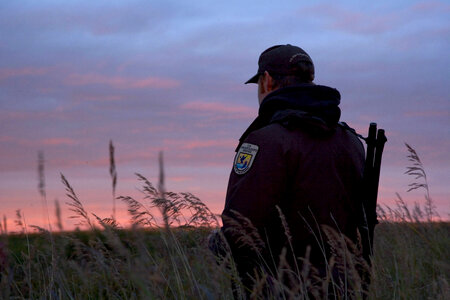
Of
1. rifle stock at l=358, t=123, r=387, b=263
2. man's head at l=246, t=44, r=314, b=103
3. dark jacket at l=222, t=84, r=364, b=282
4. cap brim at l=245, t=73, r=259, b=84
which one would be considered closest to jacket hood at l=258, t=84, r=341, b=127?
dark jacket at l=222, t=84, r=364, b=282

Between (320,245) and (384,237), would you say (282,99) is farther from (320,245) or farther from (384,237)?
(384,237)

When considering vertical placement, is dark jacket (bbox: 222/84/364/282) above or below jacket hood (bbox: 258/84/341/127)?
below

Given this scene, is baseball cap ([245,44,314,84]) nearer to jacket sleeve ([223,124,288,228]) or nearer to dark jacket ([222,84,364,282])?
dark jacket ([222,84,364,282])

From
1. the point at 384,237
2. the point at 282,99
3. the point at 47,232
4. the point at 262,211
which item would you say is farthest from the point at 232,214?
the point at 384,237

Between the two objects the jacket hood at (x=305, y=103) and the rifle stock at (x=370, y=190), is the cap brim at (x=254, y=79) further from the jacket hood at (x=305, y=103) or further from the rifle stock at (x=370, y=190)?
the rifle stock at (x=370, y=190)

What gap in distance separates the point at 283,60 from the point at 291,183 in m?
1.04

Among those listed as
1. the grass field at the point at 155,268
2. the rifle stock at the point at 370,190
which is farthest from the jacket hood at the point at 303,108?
the grass field at the point at 155,268

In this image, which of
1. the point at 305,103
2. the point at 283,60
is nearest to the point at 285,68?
the point at 283,60

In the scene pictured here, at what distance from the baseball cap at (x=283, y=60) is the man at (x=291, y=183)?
0.51 ft

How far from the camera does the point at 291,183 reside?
3.58 meters

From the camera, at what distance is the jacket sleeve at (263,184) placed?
135 inches

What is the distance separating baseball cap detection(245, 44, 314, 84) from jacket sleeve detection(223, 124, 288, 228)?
0.74 meters

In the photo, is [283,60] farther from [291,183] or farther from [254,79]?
[291,183]

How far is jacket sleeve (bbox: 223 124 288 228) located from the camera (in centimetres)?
344
